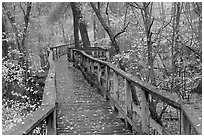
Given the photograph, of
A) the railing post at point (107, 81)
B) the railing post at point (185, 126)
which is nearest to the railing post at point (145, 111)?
the railing post at point (185, 126)

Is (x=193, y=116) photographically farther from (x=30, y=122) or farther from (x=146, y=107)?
(x=146, y=107)

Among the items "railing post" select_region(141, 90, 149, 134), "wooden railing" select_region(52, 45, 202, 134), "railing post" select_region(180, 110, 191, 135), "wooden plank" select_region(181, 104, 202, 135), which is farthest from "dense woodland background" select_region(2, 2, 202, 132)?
"wooden plank" select_region(181, 104, 202, 135)

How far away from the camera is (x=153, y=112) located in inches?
318

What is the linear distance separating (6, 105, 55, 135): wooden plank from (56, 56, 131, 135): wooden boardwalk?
6.37ft

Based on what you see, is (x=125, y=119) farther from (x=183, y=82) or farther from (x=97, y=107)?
(x=183, y=82)

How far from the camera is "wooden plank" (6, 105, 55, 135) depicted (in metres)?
2.88

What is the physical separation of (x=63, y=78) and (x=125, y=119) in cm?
697

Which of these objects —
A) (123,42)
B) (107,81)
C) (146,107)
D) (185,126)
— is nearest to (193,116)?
(185,126)

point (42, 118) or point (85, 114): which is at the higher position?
point (42, 118)

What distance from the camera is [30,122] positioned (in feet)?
10.4

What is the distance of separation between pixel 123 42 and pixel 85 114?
13.2 m

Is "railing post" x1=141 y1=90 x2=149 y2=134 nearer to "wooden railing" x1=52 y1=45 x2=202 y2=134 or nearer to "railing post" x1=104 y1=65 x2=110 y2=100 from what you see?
"wooden railing" x1=52 y1=45 x2=202 y2=134

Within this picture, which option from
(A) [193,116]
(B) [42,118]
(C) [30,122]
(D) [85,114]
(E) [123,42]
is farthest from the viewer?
(E) [123,42]

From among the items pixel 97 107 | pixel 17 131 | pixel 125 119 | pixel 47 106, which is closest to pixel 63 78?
pixel 97 107
